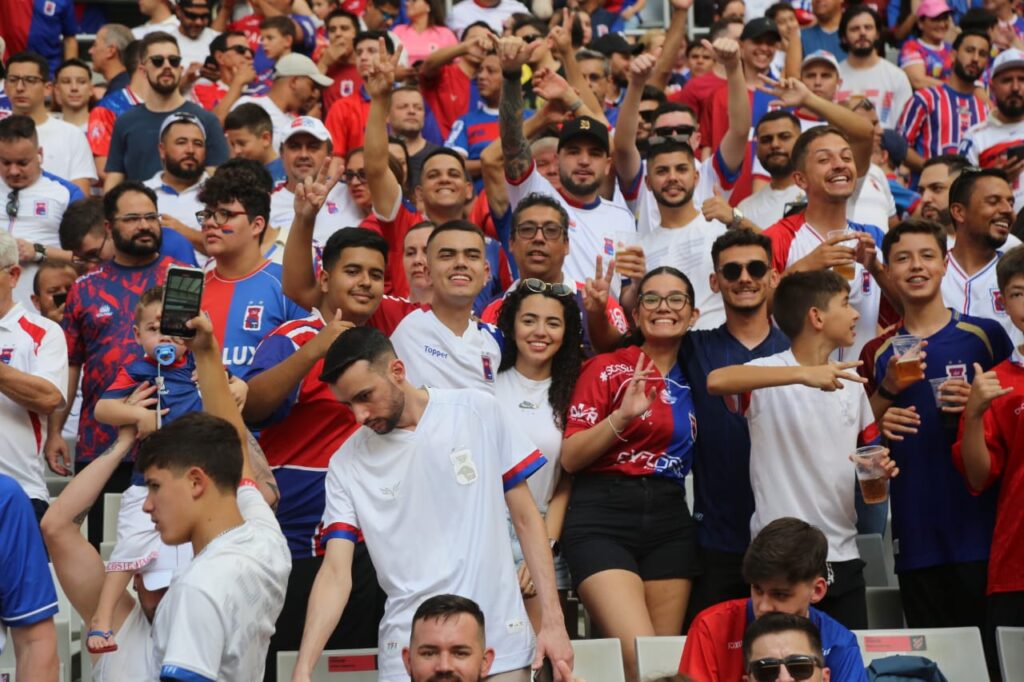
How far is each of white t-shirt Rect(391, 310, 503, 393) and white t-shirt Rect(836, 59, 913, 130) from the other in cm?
717

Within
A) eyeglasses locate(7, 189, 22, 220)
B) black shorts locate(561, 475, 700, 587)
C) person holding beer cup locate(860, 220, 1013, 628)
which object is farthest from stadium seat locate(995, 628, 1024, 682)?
eyeglasses locate(7, 189, 22, 220)

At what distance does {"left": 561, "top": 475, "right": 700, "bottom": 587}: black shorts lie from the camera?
6.07 meters

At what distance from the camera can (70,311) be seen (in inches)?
291

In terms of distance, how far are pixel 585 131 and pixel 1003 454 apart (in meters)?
2.81

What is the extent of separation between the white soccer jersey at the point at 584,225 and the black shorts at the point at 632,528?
5.31ft

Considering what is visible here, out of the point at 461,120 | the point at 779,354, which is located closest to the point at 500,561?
the point at 779,354

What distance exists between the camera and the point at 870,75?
42.0ft

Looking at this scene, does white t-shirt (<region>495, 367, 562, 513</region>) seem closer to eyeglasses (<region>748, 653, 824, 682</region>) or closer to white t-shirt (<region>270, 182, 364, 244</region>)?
eyeglasses (<region>748, 653, 824, 682</region>)

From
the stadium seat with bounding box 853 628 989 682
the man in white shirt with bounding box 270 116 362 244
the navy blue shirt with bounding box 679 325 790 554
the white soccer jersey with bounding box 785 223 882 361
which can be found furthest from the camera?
the man in white shirt with bounding box 270 116 362 244

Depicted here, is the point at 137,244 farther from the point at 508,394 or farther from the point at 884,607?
the point at 884,607

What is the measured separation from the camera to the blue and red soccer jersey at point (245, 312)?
6648 millimetres

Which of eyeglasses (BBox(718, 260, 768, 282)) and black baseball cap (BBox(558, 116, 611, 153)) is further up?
black baseball cap (BBox(558, 116, 611, 153))

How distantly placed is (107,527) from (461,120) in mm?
4997

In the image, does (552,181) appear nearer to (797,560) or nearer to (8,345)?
(8,345)
